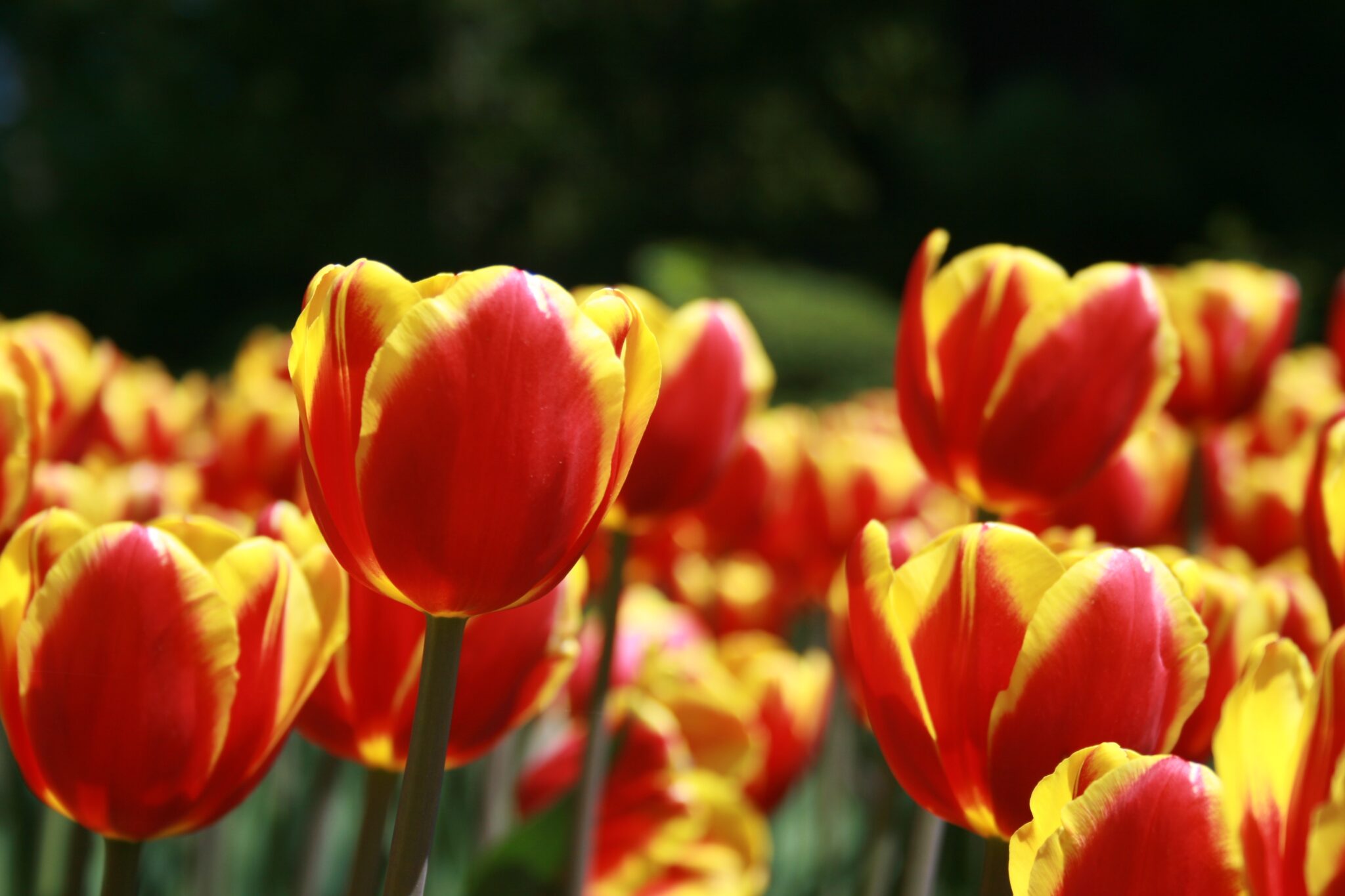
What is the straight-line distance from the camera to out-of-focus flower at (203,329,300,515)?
3.92 feet

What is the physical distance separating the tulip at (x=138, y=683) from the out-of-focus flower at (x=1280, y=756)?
1.16ft

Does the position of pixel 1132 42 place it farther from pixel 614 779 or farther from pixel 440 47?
pixel 614 779

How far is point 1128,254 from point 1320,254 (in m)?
1.64

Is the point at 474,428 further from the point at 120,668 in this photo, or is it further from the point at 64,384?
the point at 64,384

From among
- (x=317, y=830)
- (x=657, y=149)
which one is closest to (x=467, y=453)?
(x=317, y=830)

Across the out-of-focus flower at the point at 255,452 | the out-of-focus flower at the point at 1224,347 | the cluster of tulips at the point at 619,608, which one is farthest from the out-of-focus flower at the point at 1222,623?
the out-of-focus flower at the point at 255,452

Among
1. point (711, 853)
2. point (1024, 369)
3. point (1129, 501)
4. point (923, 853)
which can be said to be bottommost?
point (711, 853)

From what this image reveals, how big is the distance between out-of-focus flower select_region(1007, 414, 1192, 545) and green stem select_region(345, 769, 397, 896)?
1.88ft

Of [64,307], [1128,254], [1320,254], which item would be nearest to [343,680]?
[1320,254]

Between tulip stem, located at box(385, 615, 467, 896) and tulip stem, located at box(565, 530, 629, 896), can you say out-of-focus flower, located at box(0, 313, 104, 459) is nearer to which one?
tulip stem, located at box(565, 530, 629, 896)

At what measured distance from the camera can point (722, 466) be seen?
933 mm

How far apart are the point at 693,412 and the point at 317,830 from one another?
0.35 metres

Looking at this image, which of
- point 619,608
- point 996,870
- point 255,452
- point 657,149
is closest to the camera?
point 996,870

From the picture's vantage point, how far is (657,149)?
14.7m
